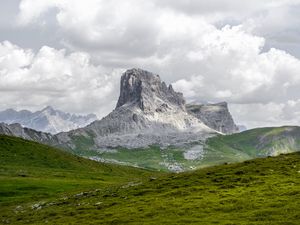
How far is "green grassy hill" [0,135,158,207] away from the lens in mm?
106056

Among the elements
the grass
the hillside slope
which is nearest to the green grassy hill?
the grass

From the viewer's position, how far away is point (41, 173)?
478 feet

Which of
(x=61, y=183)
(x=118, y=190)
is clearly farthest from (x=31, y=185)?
(x=118, y=190)

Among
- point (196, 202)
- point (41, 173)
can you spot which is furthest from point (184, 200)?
point (41, 173)

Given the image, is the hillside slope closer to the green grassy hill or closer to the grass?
the grass

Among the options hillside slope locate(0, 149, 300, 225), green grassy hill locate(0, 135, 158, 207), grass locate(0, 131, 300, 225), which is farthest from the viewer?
green grassy hill locate(0, 135, 158, 207)

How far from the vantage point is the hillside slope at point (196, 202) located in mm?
55562

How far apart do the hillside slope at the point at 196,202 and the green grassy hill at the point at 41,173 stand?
2232 cm

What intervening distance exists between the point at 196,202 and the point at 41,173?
89.7 metres

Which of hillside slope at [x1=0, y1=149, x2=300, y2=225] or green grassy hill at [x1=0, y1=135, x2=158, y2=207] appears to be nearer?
hillside slope at [x1=0, y1=149, x2=300, y2=225]

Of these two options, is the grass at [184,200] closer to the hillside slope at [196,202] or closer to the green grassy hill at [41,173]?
the hillside slope at [196,202]

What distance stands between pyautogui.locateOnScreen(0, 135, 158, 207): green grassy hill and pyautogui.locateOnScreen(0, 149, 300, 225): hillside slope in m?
22.3

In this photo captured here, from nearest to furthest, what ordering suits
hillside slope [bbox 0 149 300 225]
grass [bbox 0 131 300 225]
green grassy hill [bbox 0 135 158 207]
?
hillside slope [bbox 0 149 300 225], grass [bbox 0 131 300 225], green grassy hill [bbox 0 135 158 207]

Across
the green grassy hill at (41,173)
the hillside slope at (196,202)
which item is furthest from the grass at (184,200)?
the green grassy hill at (41,173)
